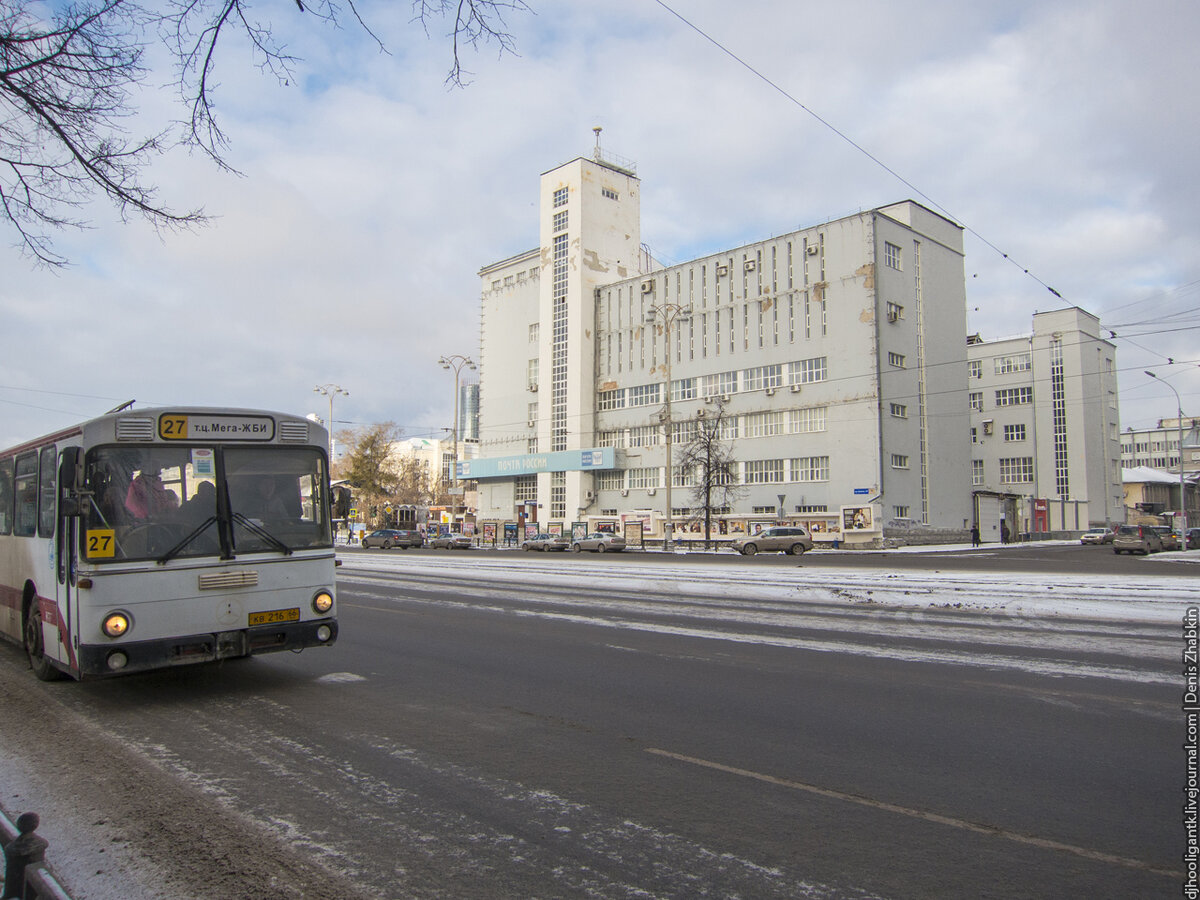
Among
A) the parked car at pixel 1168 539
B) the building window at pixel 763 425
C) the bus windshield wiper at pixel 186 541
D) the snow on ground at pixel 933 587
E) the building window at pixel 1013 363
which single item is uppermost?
the building window at pixel 1013 363

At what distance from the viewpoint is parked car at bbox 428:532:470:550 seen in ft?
177

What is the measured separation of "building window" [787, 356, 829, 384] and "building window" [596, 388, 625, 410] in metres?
15.5

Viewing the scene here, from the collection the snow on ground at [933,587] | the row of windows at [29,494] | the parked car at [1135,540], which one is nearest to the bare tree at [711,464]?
the parked car at [1135,540]

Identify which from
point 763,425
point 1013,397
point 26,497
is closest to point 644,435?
point 763,425

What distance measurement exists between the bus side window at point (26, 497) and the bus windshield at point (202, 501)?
2.04 metres

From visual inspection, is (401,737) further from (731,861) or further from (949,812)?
(949,812)

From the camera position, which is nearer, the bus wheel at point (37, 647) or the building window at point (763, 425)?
the bus wheel at point (37, 647)

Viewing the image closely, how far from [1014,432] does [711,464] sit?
44332 mm

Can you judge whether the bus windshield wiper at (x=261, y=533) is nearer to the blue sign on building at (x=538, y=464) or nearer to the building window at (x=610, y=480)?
the blue sign on building at (x=538, y=464)

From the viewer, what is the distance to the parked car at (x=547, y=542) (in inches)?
1978

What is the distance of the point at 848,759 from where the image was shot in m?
5.32

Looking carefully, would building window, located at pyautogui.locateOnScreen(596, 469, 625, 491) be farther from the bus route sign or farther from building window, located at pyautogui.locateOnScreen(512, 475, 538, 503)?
the bus route sign

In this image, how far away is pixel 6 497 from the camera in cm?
934

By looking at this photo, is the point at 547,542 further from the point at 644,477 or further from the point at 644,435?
the point at 644,435
